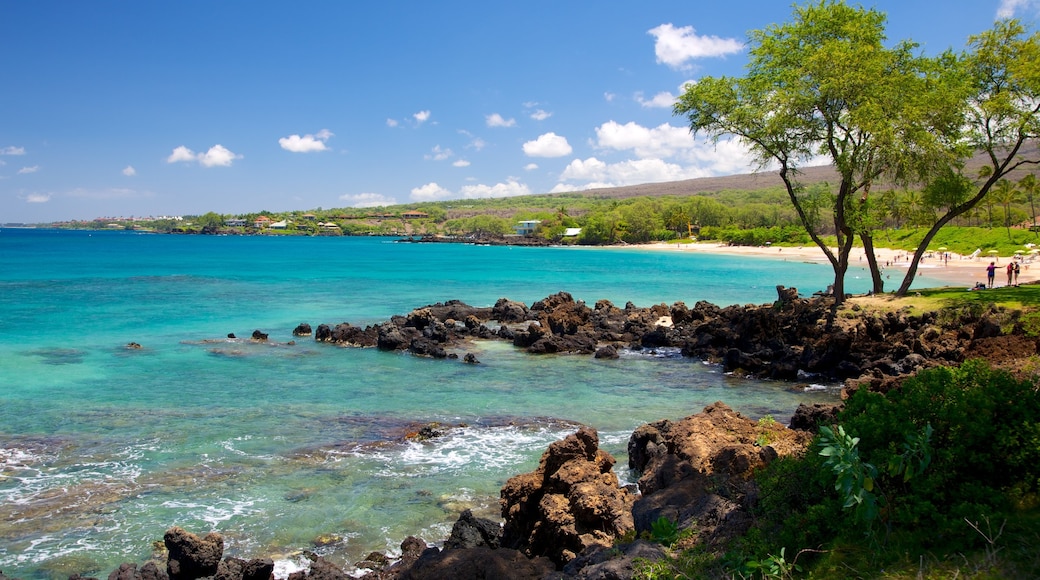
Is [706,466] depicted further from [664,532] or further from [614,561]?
[614,561]

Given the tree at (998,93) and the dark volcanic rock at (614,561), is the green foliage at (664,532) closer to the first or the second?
the dark volcanic rock at (614,561)

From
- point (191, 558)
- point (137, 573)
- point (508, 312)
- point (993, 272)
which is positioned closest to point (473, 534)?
point (191, 558)

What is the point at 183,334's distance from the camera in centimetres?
3581

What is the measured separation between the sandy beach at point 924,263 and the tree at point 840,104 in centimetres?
2141

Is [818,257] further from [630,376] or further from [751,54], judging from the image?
[630,376]

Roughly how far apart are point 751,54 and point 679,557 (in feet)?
95.0

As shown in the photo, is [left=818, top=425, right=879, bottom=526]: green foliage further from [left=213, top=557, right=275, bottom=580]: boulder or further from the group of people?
the group of people

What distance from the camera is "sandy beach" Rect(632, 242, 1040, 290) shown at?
5756 cm

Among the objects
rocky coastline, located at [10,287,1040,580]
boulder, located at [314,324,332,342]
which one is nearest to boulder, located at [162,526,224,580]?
rocky coastline, located at [10,287,1040,580]

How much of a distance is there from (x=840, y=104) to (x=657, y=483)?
75.8ft

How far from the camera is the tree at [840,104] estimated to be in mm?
26797

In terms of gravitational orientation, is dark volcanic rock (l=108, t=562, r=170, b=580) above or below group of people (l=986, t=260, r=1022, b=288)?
below

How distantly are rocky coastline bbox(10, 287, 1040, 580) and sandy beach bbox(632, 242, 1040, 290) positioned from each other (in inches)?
1010

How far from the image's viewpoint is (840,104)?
28.3m
